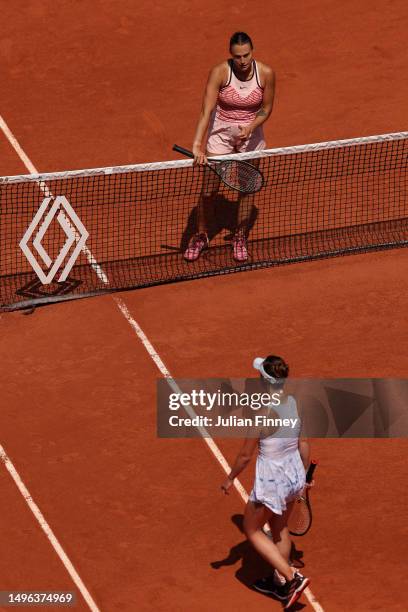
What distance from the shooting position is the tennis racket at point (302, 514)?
1466 cm

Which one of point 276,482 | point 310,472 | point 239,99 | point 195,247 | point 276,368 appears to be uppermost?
point 239,99

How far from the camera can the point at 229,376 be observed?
16984 mm

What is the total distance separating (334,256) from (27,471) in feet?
16.8

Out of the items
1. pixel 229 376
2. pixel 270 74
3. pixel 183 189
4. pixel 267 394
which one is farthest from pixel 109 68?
pixel 267 394

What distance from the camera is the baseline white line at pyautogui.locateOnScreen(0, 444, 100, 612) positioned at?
1483cm

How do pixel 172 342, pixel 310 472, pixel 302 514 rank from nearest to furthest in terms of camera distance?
pixel 310 472 → pixel 302 514 → pixel 172 342

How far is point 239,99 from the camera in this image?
18.1 metres

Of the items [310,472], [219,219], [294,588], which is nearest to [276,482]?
[310,472]

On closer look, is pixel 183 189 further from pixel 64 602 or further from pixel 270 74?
pixel 64 602

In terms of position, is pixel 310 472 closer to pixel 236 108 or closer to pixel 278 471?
pixel 278 471

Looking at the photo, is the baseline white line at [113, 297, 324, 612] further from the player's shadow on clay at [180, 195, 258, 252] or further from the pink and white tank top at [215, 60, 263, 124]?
the pink and white tank top at [215, 60, 263, 124]

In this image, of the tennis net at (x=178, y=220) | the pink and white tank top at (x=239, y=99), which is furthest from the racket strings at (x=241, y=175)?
the pink and white tank top at (x=239, y=99)

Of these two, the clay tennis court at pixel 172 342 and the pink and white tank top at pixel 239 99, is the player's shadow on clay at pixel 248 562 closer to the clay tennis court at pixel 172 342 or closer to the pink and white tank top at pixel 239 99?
the clay tennis court at pixel 172 342

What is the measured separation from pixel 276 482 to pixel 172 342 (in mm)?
3674
